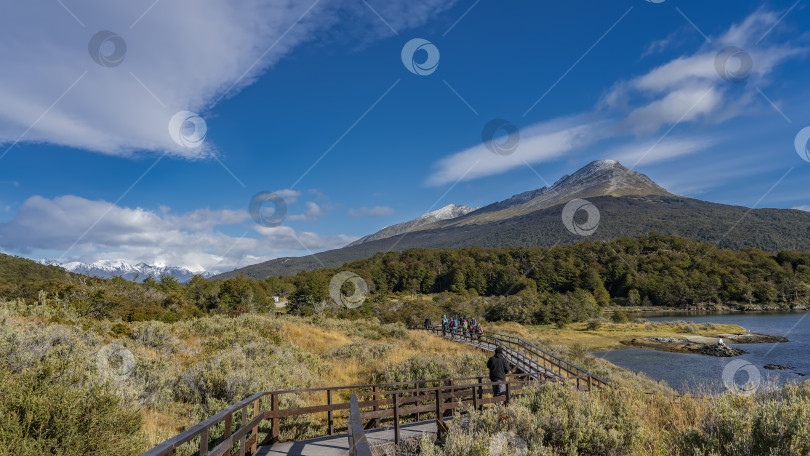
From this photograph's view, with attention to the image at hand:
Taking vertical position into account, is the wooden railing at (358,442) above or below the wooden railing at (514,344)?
above

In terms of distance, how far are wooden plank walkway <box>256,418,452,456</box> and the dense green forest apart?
65.2 feet

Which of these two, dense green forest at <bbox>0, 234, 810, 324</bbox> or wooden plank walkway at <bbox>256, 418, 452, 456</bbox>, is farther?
dense green forest at <bbox>0, 234, 810, 324</bbox>

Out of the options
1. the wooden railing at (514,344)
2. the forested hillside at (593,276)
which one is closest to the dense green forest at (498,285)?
the forested hillside at (593,276)

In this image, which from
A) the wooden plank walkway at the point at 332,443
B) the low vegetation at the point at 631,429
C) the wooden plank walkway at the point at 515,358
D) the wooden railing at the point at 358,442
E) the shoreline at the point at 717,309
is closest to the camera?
the wooden railing at the point at 358,442

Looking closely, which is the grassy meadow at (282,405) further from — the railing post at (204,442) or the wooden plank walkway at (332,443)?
the railing post at (204,442)

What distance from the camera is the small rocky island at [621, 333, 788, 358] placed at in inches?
1609

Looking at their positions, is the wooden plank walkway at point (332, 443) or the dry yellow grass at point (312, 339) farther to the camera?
the dry yellow grass at point (312, 339)

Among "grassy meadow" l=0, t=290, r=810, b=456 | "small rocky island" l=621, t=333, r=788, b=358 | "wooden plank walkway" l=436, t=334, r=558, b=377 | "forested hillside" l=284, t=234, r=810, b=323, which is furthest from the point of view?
"forested hillside" l=284, t=234, r=810, b=323
